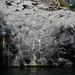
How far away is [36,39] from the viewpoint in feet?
46.4

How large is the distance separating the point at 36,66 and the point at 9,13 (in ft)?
15.9

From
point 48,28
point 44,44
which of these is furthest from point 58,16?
point 44,44

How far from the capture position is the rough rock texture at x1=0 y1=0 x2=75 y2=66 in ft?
44.7

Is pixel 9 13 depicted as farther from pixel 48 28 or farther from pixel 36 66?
pixel 36 66

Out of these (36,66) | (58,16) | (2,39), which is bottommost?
(36,66)

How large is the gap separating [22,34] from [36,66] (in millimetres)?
2552

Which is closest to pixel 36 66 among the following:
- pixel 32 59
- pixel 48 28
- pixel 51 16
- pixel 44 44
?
pixel 32 59

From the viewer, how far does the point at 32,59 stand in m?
13.6

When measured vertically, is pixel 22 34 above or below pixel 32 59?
above

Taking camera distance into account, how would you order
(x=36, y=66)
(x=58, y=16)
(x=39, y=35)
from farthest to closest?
(x=58, y=16)
(x=39, y=35)
(x=36, y=66)

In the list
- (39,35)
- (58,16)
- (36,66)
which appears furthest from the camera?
(58,16)

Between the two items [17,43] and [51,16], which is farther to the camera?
[51,16]

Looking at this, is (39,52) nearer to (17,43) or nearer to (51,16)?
(17,43)

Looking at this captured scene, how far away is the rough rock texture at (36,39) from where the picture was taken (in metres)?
13.6
